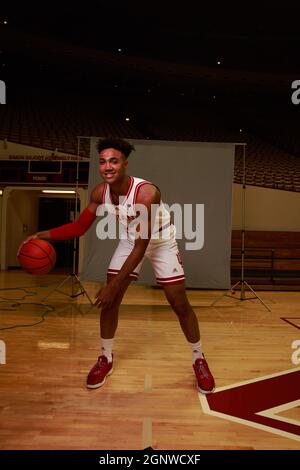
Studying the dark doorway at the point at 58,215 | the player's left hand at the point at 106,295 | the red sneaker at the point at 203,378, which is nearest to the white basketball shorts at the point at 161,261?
the player's left hand at the point at 106,295

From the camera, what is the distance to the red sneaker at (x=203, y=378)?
2.46 metres

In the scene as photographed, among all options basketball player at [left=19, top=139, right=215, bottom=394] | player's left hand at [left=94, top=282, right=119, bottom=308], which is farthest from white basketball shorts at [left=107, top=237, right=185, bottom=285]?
player's left hand at [left=94, top=282, right=119, bottom=308]

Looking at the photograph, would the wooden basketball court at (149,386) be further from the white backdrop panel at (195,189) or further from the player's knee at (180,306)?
the white backdrop panel at (195,189)

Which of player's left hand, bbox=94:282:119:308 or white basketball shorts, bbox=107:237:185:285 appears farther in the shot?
white basketball shorts, bbox=107:237:185:285

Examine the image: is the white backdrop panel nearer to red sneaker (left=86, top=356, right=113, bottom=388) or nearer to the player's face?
red sneaker (left=86, top=356, right=113, bottom=388)

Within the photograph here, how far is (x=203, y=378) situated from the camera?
2.50 meters

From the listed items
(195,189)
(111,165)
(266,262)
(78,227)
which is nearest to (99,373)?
(78,227)

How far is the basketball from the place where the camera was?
293 centimetres

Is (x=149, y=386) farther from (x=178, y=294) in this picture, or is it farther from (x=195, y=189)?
(x=195, y=189)

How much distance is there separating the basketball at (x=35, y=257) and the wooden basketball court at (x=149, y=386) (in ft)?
2.36

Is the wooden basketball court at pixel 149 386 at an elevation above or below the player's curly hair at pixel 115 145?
below

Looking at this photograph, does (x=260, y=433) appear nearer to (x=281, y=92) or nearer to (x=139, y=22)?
(x=139, y=22)

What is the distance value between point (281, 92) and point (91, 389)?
15797 mm
